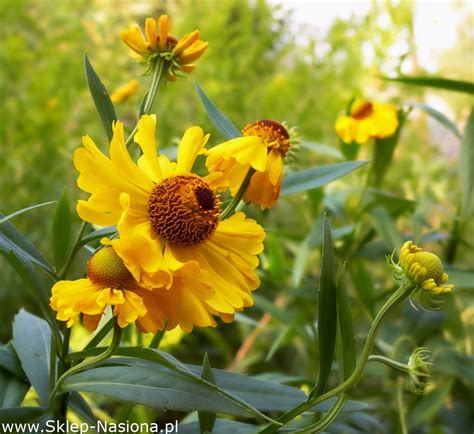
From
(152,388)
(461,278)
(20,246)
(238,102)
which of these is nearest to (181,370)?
(152,388)

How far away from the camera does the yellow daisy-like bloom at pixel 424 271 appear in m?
0.34

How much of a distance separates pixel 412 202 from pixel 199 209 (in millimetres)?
432

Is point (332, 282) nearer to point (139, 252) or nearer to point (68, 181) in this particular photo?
point (139, 252)

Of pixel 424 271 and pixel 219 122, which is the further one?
pixel 219 122

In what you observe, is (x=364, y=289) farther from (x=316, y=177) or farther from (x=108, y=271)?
(x=108, y=271)

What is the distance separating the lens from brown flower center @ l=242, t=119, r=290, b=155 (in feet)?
1.31

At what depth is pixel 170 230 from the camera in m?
0.35

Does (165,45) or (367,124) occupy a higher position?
(367,124)

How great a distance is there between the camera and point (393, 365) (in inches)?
14.1

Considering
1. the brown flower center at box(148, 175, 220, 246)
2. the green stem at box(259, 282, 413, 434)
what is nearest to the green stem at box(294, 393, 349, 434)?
the green stem at box(259, 282, 413, 434)

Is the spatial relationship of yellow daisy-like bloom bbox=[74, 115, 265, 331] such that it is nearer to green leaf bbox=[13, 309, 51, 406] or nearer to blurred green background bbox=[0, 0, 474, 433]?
green leaf bbox=[13, 309, 51, 406]

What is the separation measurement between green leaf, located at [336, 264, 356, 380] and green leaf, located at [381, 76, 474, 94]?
35 cm

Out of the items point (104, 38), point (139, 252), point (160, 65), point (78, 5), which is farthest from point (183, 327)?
point (78, 5)

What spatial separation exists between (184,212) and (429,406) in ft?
1.66
